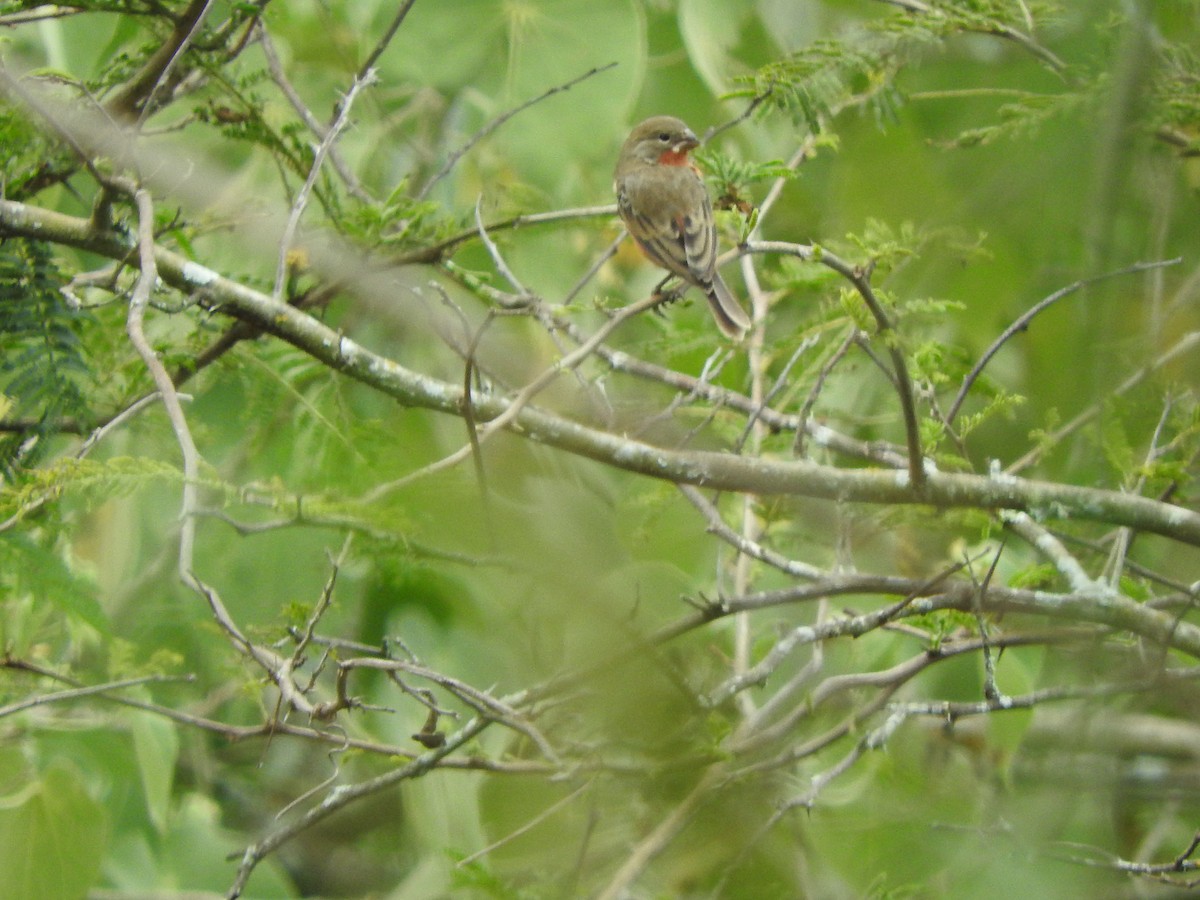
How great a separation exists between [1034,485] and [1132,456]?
24 centimetres

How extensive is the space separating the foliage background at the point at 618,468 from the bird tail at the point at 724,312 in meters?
0.07

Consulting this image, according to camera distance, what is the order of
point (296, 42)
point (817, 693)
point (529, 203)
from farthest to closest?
point (296, 42), point (529, 203), point (817, 693)

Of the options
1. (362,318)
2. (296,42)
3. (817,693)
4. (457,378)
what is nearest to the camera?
(817,693)

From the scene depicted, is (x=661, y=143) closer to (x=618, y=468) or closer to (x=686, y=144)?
(x=686, y=144)

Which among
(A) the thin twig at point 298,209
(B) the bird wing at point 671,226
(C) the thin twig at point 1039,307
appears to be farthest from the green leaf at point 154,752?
(C) the thin twig at point 1039,307

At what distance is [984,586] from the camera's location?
70.2 inches

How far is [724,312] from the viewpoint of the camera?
2660 mm

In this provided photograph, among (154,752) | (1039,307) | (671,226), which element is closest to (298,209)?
(671,226)

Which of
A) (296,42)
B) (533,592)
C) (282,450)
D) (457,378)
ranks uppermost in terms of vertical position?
(296,42)

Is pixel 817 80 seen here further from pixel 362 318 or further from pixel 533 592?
pixel 533 592

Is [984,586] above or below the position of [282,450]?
below

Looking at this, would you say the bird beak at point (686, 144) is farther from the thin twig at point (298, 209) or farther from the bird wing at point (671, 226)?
the thin twig at point (298, 209)

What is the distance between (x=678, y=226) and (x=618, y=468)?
0.88 metres

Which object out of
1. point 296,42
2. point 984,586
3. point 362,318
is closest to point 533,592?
point 984,586
